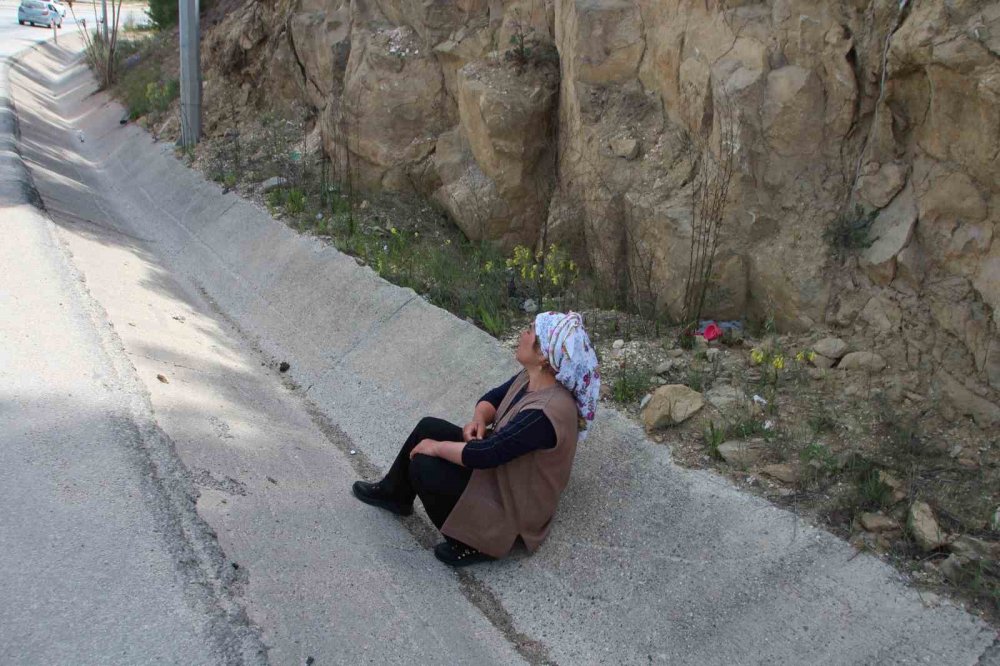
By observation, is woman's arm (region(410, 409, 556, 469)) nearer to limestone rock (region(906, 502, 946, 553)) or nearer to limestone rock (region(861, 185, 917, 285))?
limestone rock (region(906, 502, 946, 553))

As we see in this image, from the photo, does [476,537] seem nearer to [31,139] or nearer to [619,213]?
[619,213]

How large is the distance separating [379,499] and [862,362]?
2.82 meters

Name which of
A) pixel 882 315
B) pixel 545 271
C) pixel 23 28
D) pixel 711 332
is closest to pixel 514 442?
pixel 711 332

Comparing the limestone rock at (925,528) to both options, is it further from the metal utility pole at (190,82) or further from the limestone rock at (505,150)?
the metal utility pole at (190,82)

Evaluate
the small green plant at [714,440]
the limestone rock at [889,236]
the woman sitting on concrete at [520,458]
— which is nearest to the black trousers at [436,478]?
the woman sitting on concrete at [520,458]

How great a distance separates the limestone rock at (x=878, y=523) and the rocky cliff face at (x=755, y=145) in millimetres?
1155

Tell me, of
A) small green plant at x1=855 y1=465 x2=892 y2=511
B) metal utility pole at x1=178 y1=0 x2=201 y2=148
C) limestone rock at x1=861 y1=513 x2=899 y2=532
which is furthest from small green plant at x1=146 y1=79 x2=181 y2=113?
limestone rock at x1=861 y1=513 x2=899 y2=532

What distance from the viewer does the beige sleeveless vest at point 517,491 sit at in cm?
388

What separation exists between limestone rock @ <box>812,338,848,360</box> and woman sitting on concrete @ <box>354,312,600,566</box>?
1.92 m

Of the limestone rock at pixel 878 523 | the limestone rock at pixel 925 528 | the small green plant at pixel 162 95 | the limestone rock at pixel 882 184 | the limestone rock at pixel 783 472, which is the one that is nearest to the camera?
the limestone rock at pixel 925 528

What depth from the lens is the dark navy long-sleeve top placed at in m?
3.76

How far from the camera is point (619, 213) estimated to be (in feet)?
22.7

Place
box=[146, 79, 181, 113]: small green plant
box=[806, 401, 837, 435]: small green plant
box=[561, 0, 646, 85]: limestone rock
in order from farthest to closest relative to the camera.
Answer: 1. box=[146, 79, 181, 113]: small green plant
2. box=[561, 0, 646, 85]: limestone rock
3. box=[806, 401, 837, 435]: small green plant

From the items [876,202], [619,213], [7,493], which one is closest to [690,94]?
[619,213]
